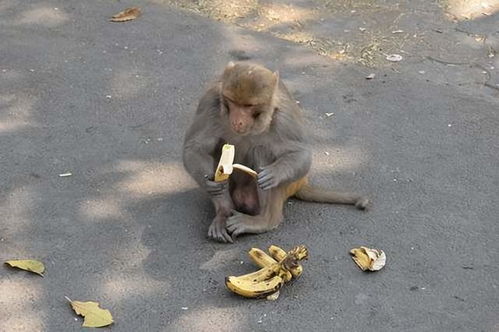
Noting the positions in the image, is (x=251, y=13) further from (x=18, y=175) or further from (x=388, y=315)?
(x=388, y=315)

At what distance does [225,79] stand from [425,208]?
1.44 m

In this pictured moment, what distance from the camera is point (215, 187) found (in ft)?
15.0

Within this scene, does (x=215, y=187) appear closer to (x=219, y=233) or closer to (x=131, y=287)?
(x=219, y=233)

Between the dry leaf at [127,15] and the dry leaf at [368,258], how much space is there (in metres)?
3.41

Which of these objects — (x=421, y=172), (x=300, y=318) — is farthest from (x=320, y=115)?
(x=300, y=318)

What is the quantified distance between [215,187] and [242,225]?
0.79 feet

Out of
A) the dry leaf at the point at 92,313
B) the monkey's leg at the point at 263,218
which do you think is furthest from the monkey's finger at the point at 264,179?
the dry leaf at the point at 92,313

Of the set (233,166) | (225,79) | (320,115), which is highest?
(225,79)

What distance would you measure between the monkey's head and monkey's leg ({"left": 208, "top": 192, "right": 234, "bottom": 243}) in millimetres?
473

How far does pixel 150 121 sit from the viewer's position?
574cm

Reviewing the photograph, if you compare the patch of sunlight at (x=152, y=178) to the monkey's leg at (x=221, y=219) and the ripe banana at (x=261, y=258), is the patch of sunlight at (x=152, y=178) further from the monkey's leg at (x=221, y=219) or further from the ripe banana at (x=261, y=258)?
the ripe banana at (x=261, y=258)

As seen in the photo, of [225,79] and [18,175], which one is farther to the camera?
[18,175]

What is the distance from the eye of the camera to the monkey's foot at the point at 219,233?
4559 millimetres

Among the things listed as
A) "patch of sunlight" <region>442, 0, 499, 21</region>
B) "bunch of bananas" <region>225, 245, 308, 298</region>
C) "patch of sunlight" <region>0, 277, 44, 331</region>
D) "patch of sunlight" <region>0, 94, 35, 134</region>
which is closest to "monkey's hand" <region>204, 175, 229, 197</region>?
"bunch of bananas" <region>225, 245, 308, 298</region>
